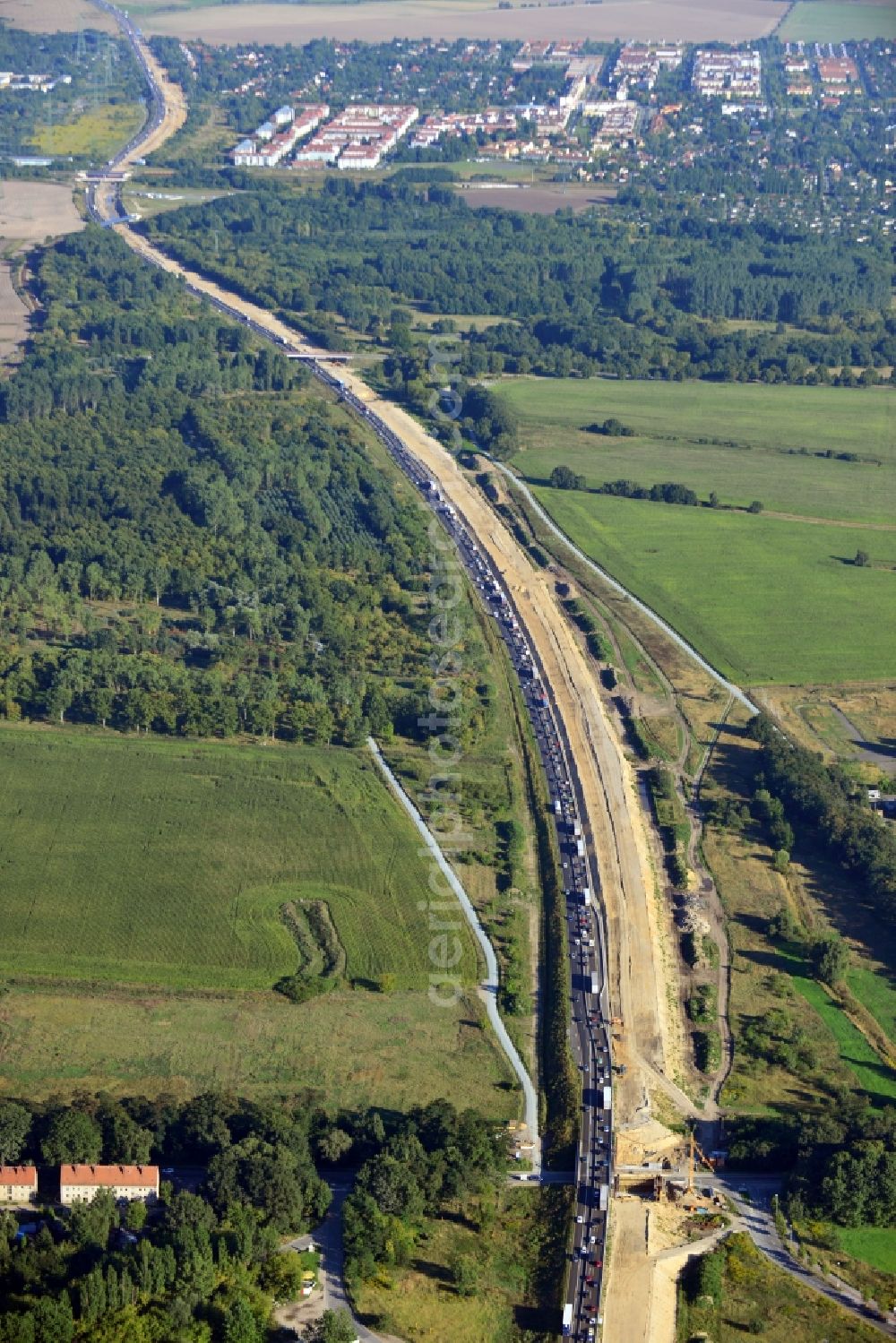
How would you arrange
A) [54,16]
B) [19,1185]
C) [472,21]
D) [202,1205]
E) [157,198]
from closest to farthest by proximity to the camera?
[202,1205] → [19,1185] → [157,198] → [54,16] → [472,21]

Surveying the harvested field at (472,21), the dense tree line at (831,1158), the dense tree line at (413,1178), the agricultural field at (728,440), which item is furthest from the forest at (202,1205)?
the harvested field at (472,21)

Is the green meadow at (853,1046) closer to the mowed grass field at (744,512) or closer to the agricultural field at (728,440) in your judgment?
the mowed grass field at (744,512)

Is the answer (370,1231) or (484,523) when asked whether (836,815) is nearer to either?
(370,1231)

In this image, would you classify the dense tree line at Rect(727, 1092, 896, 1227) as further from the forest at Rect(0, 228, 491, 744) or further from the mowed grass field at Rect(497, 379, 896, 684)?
the mowed grass field at Rect(497, 379, 896, 684)

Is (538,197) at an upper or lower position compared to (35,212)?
upper

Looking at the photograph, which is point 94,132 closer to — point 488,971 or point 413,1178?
point 488,971

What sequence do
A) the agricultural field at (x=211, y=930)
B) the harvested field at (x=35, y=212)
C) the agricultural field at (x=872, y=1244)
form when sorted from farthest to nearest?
the harvested field at (x=35, y=212)
the agricultural field at (x=211, y=930)
the agricultural field at (x=872, y=1244)

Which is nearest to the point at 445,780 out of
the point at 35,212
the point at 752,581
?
the point at 752,581
